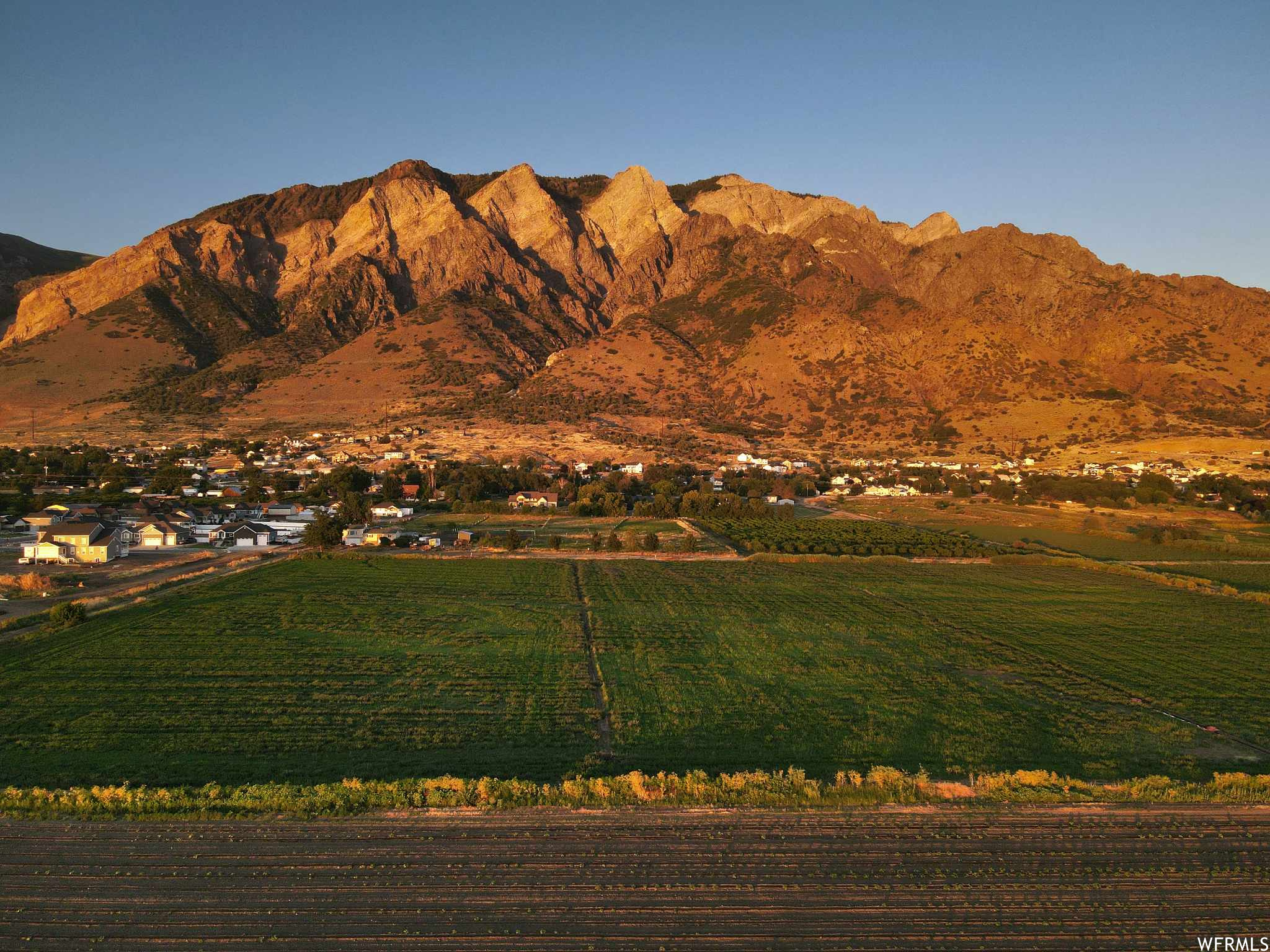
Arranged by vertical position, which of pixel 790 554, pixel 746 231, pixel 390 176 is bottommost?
pixel 790 554

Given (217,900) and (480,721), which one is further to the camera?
(480,721)

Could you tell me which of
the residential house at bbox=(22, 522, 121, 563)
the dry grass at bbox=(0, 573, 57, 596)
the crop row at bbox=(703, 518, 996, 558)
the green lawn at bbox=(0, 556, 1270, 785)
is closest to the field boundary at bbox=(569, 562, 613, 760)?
the green lawn at bbox=(0, 556, 1270, 785)

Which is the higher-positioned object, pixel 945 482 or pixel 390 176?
pixel 390 176

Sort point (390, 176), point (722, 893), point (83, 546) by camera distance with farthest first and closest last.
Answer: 1. point (390, 176)
2. point (83, 546)
3. point (722, 893)

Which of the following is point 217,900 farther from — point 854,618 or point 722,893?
point 854,618

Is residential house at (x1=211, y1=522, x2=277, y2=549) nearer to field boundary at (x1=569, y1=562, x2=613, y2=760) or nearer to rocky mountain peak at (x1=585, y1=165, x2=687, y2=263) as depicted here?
field boundary at (x1=569, y1=562, x2=613, y2=760)

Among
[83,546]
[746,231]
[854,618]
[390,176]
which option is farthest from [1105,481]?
[390,176]

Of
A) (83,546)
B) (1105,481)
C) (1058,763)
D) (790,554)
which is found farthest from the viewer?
(1105,481)

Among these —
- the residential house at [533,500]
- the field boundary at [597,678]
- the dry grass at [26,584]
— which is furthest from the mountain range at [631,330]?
the dry grass at [26,584]
